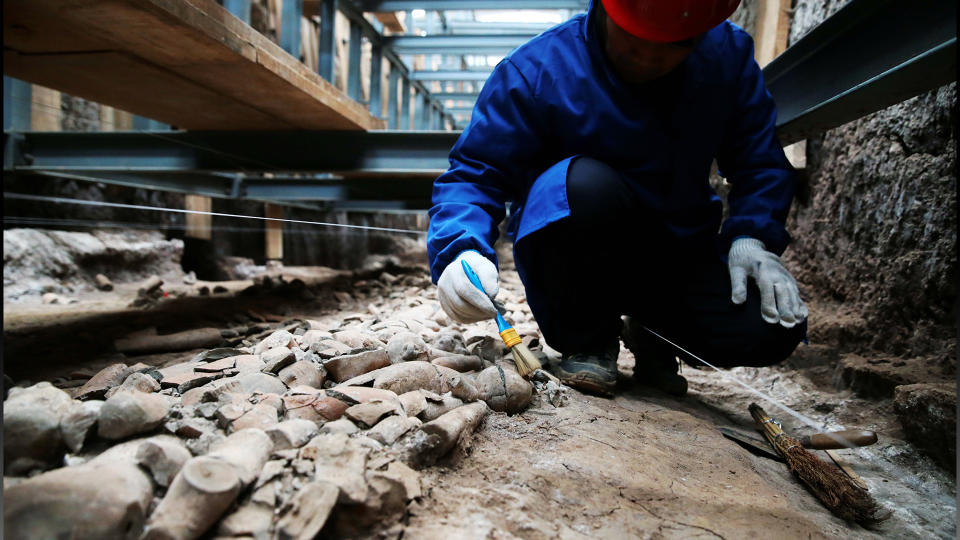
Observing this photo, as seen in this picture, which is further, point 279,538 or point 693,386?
point 693,386

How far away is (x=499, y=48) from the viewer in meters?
4.36

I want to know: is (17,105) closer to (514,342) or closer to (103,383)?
(103,383)

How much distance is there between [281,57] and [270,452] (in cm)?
187

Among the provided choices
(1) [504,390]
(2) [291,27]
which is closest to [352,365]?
(1) [504,390]

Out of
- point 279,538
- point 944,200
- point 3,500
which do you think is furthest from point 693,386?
point 3,500

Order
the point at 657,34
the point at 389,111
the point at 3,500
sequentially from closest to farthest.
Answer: the point at 3,500 < the point at 657,34 < the point at 389,111

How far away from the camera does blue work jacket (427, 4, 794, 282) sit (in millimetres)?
1334

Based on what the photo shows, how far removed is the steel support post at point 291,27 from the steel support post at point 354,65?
2.64ft

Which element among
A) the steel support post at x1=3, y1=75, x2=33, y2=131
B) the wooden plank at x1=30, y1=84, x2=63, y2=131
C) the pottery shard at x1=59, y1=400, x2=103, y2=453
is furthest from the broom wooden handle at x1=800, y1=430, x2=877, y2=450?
the wooden plank at x1=30, y1=84, x2=63, y2=131

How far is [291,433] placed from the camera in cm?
82

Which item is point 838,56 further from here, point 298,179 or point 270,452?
point 298,179

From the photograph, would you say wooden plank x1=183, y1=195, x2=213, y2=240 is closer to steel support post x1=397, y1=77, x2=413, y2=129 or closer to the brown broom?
steel support post x1=397, y1=77, x2=413, y2=129

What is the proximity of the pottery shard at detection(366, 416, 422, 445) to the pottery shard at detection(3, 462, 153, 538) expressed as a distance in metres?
0.32

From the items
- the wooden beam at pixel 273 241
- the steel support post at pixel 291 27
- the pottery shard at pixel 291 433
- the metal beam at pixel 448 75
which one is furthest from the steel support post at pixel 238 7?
the metal beam at pixel 448 75
